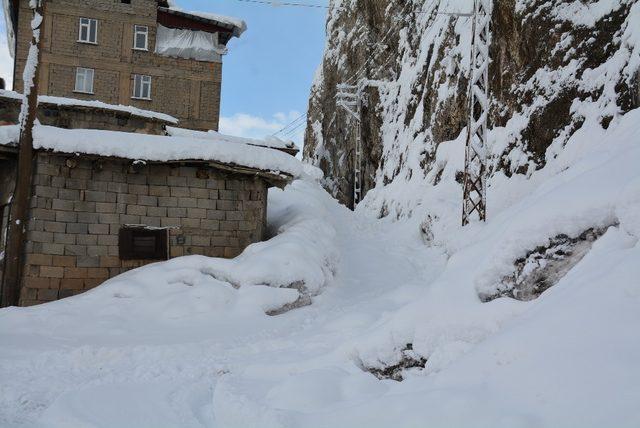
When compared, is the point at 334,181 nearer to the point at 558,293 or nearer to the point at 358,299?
the point at 358,299

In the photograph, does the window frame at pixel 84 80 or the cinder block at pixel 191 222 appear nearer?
the cinder block at pixel 191 222

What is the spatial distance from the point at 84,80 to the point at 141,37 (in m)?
3.11

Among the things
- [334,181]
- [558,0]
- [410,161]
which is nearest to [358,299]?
[558,0]

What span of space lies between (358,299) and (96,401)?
6167mm

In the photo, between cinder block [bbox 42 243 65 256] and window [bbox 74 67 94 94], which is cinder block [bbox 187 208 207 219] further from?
window [bbox 74 67 94 94]

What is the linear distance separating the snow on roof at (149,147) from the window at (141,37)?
12.8 m

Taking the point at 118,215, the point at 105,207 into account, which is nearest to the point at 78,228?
the point at 105,207

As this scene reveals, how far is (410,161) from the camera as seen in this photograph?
20.8 m

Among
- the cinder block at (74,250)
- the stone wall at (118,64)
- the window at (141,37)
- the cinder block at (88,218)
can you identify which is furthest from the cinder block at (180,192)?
the window at (141,37)

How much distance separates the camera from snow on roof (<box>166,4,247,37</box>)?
22.3m

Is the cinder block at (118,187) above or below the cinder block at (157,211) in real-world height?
above

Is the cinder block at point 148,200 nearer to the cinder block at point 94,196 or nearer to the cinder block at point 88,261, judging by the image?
the cinder block at point 94,196

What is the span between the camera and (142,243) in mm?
10688

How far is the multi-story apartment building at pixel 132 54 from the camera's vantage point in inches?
817
